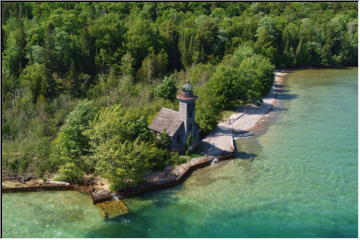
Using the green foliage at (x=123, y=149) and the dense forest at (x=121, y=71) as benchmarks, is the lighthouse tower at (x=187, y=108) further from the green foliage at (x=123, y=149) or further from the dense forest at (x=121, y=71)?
the dense forest at (x=121, y=71)

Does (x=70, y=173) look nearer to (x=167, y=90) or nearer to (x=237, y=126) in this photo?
(x=167, y=90)

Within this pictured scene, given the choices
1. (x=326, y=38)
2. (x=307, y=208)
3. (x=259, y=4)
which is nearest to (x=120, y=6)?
(x=259, y=4)

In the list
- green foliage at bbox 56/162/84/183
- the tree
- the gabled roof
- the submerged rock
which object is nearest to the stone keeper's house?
the gabled roof

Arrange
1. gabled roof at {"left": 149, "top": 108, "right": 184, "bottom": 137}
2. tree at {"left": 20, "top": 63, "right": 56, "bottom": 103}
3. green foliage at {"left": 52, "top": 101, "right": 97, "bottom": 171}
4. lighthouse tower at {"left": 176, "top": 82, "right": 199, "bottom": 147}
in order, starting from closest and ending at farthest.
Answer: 1. green foliage at {"left": 52, "top": 101, "right": 97, "bottom": 171}
2. lighthouse tower at {"left": 176, "top": 82, "right": 199, "bottom": 147}
3. gabled roof at {"left": 149, "top": 108, "right": 184, "bottom": 137}
4. tree at {"left": 20, "top": 63, "right": 56, "bottom": 103}

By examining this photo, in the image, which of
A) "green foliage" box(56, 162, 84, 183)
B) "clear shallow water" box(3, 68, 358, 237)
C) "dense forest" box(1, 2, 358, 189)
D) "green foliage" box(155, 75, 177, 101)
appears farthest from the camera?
"green foliage" box(155, 75, 177, 101)

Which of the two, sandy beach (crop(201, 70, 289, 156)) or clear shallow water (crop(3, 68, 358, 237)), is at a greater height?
sandy beach (crop(201, 70, 289, 156))

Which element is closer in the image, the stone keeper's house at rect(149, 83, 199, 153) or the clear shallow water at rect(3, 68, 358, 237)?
the clear shallow water at rect(3, 68, 358, 237)

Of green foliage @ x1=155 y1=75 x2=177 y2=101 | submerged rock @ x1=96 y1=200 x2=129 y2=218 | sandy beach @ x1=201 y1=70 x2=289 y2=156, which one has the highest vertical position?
green foliage @ x1=155 y1=75 x2=177 y2=101

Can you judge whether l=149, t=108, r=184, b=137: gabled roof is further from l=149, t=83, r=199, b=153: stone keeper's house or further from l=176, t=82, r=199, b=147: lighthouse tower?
l=176, t=82, r=199, b=147: lighthouse tower
